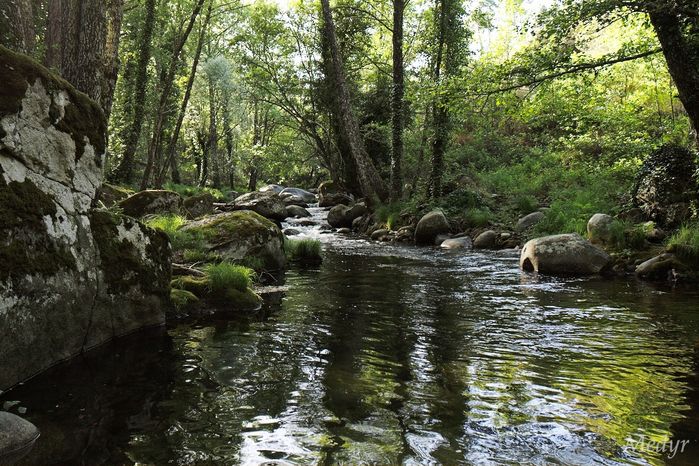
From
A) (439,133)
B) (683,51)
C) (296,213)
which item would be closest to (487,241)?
(439,133)

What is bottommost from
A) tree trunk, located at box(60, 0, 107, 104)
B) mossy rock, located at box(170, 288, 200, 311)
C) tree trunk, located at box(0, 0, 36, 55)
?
mossy rock, located at box(170, 288, 200, 311)

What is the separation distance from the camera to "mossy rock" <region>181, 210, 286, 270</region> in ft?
29.8

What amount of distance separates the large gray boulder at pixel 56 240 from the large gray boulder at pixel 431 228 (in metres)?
10.8

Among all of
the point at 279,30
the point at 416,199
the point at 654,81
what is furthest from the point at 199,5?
the point at 654,81

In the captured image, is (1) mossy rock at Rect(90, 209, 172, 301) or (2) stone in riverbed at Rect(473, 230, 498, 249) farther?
(2) stone in riverbed at Rect(473, 230, 498, 249)

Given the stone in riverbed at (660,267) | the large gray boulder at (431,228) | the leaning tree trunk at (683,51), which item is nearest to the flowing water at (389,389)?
the stone in riverbed at (660,267)

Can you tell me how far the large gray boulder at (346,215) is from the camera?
20359 millimetres

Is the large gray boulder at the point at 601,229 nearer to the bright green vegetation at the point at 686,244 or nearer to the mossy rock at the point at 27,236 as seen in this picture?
the bright green vegetation at the point at 686,244

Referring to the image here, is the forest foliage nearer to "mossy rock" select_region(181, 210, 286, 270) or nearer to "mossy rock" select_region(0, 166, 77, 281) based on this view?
"mossy rock" select_region(181, 210, 286, 270)

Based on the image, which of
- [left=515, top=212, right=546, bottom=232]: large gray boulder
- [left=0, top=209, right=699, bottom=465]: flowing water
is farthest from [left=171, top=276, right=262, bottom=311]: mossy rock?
[left=515, top=212, right=546, bottom=232]: large gray boulder

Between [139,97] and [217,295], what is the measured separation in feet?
52.6

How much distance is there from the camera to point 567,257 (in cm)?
966

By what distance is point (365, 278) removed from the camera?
9.30m

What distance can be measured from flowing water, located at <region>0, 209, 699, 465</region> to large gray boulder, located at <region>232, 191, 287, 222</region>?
1362 cm
